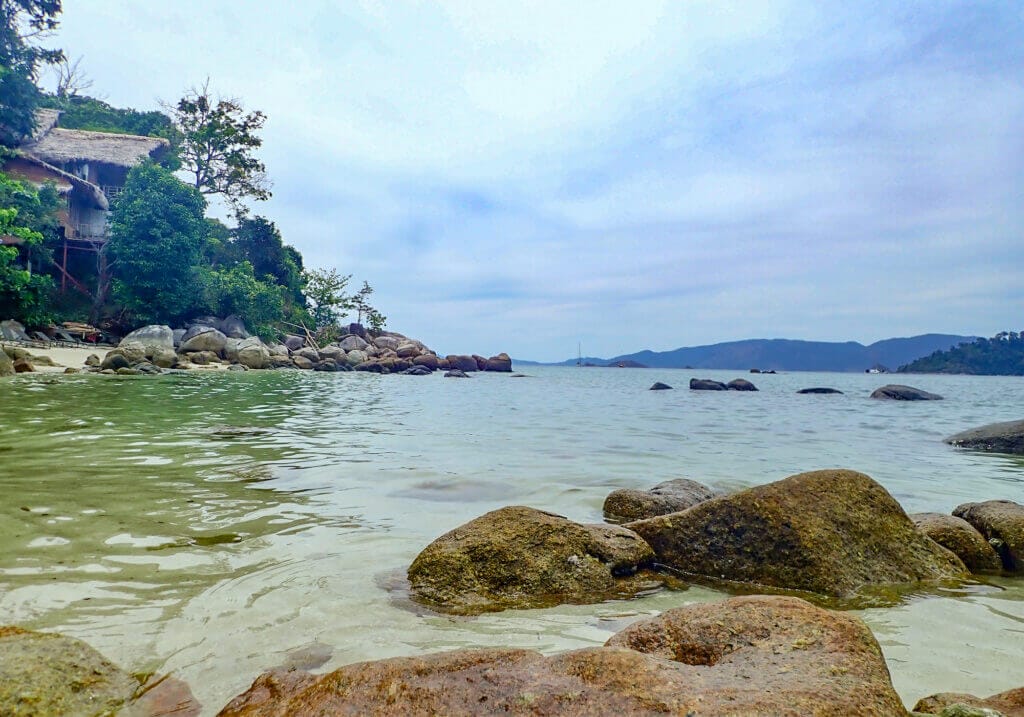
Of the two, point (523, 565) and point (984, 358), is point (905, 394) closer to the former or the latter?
point (523, 565)

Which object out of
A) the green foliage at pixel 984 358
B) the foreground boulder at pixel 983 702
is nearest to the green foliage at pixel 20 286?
the foreground boulder at pixel 983 702

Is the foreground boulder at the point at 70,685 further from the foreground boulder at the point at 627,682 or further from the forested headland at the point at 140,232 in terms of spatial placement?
the forested headland at the point at 140,232

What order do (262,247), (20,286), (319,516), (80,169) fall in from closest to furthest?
1. (319,516)
2. (20,286)
3. (80,169)
4. (262,247)

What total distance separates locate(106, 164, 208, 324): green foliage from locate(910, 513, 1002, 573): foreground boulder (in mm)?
31389

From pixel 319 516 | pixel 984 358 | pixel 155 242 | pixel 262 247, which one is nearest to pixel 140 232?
pixel 155 242

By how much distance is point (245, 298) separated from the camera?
109 feet

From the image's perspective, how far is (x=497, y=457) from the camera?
26.8ft

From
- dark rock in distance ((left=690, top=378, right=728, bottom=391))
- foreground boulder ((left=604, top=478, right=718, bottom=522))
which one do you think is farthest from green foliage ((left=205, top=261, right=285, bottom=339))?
foreground boulder ((left=604, top=478, right=718, bottom=522))

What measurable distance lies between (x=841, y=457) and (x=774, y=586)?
6802mm

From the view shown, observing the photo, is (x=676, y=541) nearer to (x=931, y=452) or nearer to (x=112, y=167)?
(x=931, y=452)

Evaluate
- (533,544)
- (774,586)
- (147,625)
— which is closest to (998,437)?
(774,586)

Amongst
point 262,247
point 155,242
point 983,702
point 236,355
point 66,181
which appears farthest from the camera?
point 262,247

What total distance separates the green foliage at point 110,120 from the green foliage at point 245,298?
10706 mm

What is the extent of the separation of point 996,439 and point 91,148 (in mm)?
40877
